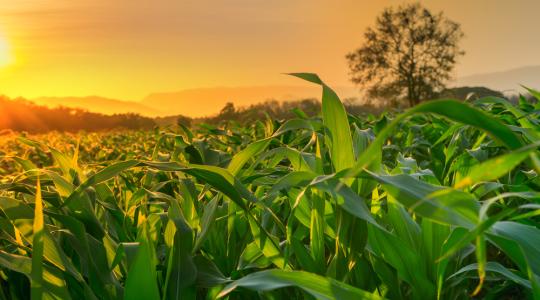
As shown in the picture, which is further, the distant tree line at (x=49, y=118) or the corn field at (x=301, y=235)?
the distant tree line at (x=49, y=118)

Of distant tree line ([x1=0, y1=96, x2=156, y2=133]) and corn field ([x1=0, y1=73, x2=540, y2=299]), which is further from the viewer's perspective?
distant tree line ([x1=0, y1=96, x2=156, y2=133])

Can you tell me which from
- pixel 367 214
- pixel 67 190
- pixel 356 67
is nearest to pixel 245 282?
pixel 367 214

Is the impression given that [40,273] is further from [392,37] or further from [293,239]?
[392,37]

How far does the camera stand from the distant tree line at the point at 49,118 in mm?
24891

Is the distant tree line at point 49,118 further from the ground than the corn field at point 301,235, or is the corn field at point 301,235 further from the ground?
the corn field at point 301,235

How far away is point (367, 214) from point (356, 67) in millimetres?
36798

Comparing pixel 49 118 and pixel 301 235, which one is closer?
pixel 301 235

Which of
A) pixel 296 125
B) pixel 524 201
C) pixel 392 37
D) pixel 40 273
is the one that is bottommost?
pixel 524 201

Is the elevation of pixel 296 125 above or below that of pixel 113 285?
above

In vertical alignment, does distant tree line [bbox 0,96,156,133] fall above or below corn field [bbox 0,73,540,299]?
below

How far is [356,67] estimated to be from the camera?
120 feet

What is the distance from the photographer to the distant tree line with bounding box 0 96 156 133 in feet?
81.7

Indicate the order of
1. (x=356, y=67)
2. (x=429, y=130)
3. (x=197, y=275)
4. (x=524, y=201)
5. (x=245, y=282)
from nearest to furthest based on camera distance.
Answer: (x=245, y=282) → (x=197, y=275) → (x=524, y=201) → (x=429, y=130) → (x=356, y=67)

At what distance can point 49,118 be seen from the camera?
1056 inches
